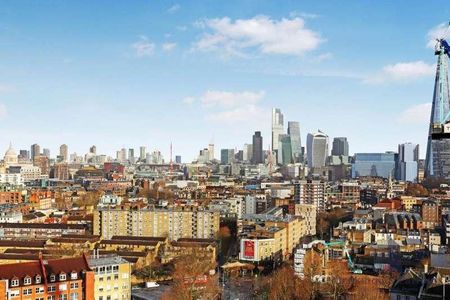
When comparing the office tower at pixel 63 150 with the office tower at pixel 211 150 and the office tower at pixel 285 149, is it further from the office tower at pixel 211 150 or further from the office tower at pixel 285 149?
the office tower at pixel 285 149

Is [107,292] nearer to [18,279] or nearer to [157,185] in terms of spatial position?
[18,279]

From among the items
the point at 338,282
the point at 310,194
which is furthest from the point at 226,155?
the point at 338,282

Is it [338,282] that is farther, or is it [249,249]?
[249,249]

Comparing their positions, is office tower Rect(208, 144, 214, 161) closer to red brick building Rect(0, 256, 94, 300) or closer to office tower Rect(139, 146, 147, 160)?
office tower Rect(139, 146, 147, 160)

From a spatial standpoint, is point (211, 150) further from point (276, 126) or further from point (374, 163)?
point (374, 163)

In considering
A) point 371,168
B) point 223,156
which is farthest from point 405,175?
point 223,156

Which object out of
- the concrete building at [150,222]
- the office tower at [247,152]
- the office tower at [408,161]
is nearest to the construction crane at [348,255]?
the concrete building at [150,222]
